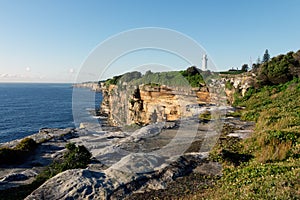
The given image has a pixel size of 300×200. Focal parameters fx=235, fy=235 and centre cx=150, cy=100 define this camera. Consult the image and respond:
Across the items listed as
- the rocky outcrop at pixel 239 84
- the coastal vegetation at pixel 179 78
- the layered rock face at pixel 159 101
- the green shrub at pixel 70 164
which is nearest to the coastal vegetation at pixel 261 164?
the green shrub at pixel 70 164

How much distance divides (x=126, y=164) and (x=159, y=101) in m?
33.4

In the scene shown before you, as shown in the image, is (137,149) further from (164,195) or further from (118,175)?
(164,195)

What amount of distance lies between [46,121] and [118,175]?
54640 millimetres

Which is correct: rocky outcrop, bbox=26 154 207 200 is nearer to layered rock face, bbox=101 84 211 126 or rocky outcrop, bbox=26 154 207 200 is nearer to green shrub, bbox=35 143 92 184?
green shrub, bbox=35 143 92 184

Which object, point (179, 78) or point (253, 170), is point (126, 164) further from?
point (179, 78)

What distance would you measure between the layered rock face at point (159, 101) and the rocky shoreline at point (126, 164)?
687 inches

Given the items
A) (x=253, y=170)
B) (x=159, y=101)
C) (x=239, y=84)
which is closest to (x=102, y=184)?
(x=253, y=170)

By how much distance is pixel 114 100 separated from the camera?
202 feet

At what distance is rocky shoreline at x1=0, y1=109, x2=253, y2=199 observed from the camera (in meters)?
7.35

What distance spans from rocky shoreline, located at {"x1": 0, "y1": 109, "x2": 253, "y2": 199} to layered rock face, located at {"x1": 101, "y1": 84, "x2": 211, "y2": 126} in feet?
57.2

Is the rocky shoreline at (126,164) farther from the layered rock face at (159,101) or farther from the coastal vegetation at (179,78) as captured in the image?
the coastal vegetation at (179,78)

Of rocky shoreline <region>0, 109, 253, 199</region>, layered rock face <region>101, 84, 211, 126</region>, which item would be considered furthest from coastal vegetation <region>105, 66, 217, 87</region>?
rocky shoreline <region>0, 109, 253, 199</region>

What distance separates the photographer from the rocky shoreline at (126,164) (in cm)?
735

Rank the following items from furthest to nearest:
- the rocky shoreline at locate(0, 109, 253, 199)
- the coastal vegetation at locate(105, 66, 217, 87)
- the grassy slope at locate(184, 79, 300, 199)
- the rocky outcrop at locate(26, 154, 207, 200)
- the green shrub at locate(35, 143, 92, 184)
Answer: the coastal vegetation at locate(105, 66, 217, 87) < the green shrub at locate(35, 143, 92, 184) < the rocky shoreline at locate(0, 109, 253, 199) < the rocky outcrop at locate(26, 154, 207, 200) < the grassy slope at locate(184, 79, 300, 199)
